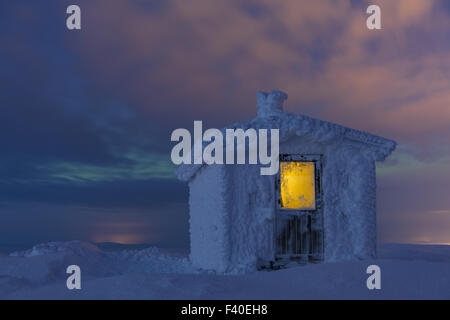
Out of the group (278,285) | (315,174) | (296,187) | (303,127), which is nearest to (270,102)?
(303,127)

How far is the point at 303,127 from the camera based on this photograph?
11.9 meters

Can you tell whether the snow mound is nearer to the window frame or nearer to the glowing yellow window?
the window frame

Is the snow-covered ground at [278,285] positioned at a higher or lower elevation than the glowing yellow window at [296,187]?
Answer: lower

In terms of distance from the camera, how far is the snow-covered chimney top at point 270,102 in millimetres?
13097

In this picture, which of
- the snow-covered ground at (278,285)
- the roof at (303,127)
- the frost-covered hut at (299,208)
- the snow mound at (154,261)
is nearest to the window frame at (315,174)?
the frost-covered hut at (299,208)

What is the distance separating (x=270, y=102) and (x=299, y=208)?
3.27m

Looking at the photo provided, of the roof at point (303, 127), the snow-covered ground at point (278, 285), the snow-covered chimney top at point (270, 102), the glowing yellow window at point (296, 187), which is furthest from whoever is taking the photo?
the glowing yellow window at point (296, 187)

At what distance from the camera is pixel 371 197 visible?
1242 centimetres

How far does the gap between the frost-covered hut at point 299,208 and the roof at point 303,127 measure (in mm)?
27

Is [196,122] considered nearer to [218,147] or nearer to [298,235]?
[218,147]

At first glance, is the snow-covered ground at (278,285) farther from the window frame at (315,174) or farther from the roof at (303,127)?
the roof at (303,127)

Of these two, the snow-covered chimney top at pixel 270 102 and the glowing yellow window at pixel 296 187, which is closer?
the snow-covered chimney top at pixel 270 102

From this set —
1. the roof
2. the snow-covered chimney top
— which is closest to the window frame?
the roof
